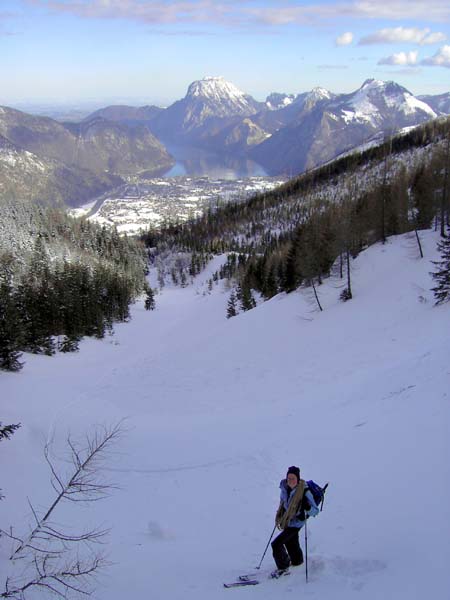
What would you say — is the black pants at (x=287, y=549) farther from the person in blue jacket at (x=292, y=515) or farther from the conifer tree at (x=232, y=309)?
the conifer tree at (x=232, y=309)

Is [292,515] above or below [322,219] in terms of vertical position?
below

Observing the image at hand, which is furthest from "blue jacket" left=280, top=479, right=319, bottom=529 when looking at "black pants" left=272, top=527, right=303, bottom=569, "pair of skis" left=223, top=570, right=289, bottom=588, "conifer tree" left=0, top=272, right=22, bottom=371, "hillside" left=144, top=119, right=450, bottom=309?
"hillside" left=144, top=119, right=450, bottom=309

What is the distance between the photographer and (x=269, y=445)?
56.1ft

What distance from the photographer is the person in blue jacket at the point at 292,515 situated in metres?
8.16

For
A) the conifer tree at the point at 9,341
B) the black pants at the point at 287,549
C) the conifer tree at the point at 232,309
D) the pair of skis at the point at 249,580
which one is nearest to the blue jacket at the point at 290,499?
the black pants at the point at 287,549

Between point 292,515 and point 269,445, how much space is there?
9.09 m

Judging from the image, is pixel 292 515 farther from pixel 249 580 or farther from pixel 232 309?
pixel 232 309

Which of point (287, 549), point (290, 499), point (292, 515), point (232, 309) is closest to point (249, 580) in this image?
point (287, 549)

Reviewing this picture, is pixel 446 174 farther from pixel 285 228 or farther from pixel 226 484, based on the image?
pixel 285 228

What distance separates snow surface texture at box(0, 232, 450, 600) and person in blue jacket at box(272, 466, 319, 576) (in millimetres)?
310

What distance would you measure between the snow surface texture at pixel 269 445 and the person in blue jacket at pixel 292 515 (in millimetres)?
310

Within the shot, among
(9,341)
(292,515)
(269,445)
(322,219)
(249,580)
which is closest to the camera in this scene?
(292,515)

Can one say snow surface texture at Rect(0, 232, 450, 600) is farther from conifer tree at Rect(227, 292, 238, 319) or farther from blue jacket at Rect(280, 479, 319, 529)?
conifer tree at Rect(227, 292, 238, 319)

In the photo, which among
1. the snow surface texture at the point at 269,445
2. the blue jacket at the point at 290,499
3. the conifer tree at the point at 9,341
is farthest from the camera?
the conifer tree at the point at 9,341
